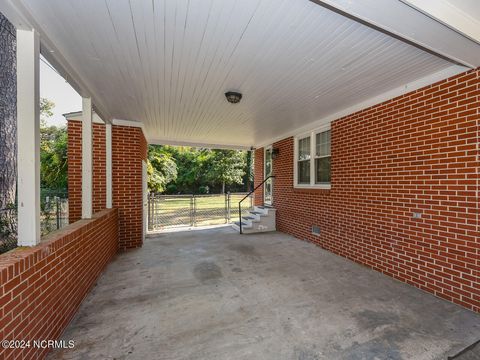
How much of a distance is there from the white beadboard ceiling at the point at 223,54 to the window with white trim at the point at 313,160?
1010mm

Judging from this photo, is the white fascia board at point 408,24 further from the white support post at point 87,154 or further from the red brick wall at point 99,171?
the red brick wall at point 99,171

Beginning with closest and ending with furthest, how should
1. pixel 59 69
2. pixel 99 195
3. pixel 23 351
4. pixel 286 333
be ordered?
pixel 23 351
pixel 286 333
pixel 59 69
pixel 99 195

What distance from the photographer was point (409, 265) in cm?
316

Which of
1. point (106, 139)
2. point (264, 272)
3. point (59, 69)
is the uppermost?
point (59, 69)

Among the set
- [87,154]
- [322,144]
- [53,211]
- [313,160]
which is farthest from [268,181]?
[53,211]

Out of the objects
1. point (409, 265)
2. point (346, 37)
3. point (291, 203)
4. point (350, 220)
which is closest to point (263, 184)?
point (291, 203)

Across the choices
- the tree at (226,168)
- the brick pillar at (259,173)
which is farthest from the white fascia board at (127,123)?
the tree at (226,168)

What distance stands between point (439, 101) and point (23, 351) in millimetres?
4703

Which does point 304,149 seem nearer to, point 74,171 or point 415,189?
point 415,189

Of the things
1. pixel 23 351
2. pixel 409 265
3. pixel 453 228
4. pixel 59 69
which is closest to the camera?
pixel 23 351

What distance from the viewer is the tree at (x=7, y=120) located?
3.35m

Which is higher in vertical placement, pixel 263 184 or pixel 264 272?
pixel 263 184

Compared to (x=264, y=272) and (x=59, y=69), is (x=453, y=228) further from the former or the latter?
(x=59, y=69)

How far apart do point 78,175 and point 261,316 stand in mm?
4301
